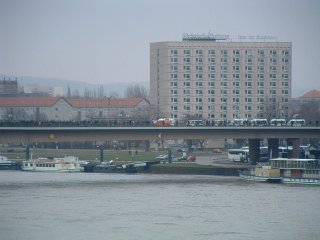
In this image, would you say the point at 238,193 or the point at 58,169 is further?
the point at 58,169

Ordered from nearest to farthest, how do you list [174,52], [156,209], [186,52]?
1. [156,209]
2. [174,52]
3. [186,52]

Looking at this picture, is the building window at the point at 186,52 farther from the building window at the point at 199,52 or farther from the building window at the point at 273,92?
the building window at the point at 273,92

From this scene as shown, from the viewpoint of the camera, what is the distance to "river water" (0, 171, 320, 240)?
32.3 meters

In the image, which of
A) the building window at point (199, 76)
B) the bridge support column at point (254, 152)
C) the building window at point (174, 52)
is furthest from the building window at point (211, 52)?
the bridge support column at point (254, 152)

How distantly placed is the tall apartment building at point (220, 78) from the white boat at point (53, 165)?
30.9 meters

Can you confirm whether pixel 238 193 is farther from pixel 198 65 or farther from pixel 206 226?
pixel 198 65

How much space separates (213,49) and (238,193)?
51838 millimetres

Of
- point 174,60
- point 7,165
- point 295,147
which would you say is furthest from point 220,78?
point 295,147

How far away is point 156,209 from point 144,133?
16997mm

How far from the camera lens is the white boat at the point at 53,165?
63.0 metres

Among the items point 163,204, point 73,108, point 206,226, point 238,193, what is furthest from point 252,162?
point 73,108

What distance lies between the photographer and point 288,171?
52469 mm

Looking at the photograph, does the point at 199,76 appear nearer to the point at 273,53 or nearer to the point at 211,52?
the point at 211,52

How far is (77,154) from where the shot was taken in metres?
78.3
